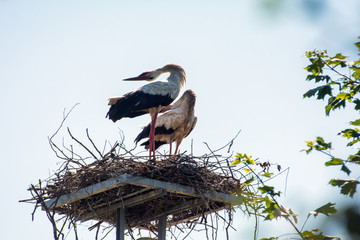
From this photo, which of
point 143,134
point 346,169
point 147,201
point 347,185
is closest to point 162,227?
point 147,201

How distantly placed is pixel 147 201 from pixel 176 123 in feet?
10.8

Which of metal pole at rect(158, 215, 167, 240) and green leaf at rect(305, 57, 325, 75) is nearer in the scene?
green leaf at rect(305, 57, 325, 75)

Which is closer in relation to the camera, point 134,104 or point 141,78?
point 134,104

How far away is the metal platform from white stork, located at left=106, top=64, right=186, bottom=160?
1.60 meters

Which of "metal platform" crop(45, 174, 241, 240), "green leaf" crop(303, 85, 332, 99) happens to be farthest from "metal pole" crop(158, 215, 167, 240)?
"green leaf" crop(303, 85, 332, 99)

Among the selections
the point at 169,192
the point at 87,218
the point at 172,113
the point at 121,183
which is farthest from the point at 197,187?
the point at 172,113

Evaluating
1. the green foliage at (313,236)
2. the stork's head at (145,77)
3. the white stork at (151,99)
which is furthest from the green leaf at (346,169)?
the stork's head at (145,77)

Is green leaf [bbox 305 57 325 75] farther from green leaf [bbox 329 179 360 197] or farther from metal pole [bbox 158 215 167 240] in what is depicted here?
metal pole [bbox 158 215 167 240]

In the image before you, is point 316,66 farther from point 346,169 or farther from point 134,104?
point 134,104

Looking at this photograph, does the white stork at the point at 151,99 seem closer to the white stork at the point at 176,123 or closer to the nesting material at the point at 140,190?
the white stork at the point at 176,123

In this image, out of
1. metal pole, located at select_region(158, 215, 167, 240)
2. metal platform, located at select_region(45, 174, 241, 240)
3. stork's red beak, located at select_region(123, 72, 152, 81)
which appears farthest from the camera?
stork's red beak, located at select_region(123, 72, 152, 81)

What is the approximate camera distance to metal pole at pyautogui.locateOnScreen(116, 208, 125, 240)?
6.50 m

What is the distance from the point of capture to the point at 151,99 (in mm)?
8820

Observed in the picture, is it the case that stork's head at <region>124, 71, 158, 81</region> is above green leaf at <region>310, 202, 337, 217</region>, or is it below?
above
